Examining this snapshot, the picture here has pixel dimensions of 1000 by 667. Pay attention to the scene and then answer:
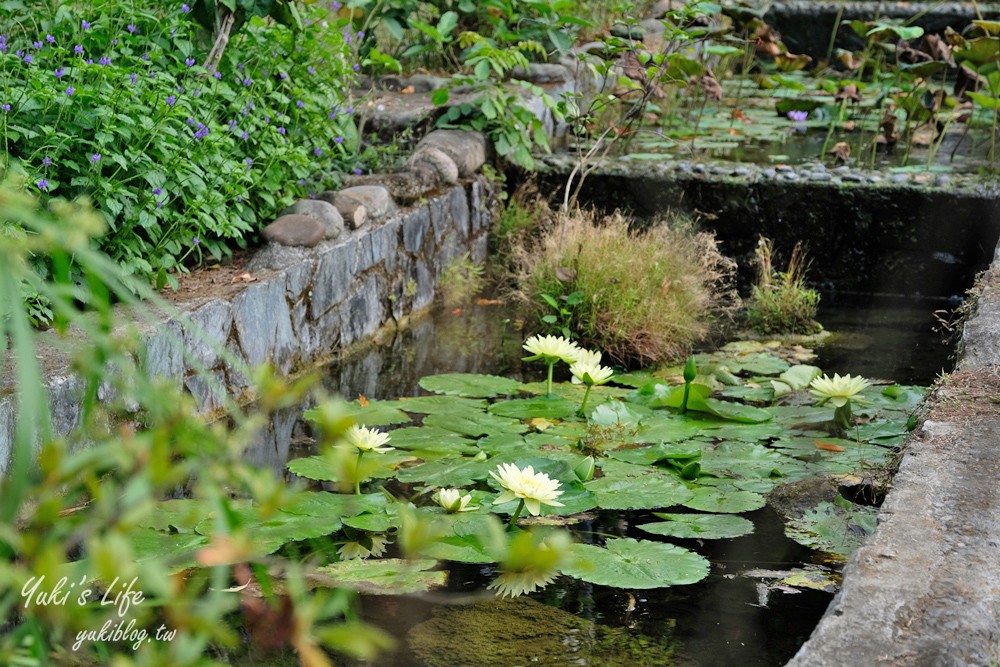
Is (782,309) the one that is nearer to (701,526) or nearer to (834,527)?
(834,527)

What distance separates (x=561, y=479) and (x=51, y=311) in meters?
1.53

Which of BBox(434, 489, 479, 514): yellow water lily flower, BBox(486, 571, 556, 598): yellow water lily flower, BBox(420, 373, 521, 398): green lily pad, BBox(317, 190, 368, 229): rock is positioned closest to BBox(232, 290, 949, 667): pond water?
BBox(486, 571, 556, 598): yellow water lily flower

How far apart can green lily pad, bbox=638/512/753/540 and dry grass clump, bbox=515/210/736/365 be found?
1.62m

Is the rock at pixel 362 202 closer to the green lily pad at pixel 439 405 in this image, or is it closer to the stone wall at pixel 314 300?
the stone wall at pixel 314 300

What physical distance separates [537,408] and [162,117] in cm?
153

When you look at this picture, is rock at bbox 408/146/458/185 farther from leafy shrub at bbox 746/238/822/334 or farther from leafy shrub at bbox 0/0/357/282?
leafy shrub at bbox 746/238/822/334

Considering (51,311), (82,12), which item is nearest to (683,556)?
(51,311)

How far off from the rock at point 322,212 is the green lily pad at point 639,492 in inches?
72.4

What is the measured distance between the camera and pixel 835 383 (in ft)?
11.8

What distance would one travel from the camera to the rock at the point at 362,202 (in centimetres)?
467

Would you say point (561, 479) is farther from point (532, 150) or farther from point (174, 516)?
point (532, 150)

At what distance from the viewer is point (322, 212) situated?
448cm

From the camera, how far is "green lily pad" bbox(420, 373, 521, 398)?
3.93m

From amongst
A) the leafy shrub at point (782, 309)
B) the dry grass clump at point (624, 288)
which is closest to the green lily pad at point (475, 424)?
the dry grass clump at point (624, 288)
